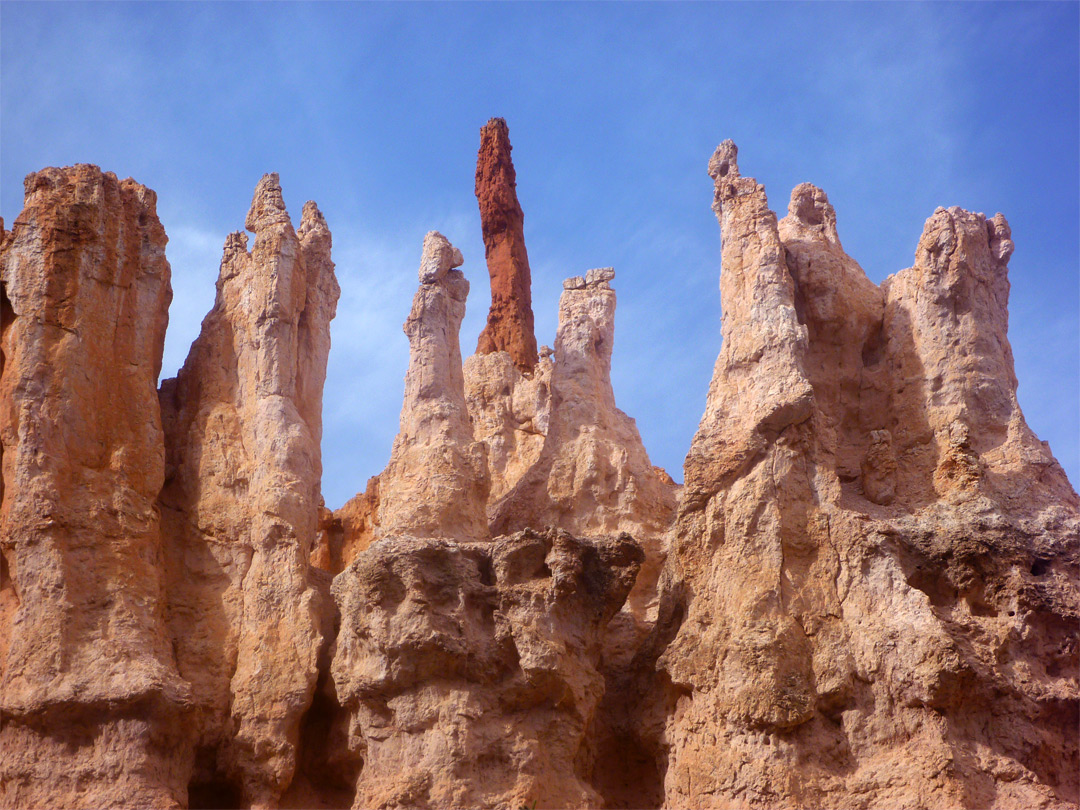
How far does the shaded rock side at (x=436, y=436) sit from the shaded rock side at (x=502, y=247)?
282 inches

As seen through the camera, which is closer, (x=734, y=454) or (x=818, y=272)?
(x=734, y=454)

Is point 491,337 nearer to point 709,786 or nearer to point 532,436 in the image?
point 532,436

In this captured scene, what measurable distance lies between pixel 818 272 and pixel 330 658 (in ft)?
27.4

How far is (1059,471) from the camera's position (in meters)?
17.4

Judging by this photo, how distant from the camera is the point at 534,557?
16.4 meters

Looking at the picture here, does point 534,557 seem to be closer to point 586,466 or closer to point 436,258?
point 586,466

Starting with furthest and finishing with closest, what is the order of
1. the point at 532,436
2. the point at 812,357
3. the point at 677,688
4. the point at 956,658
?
the point at 532,436, the point at 812,357, the point at 677,688, the point at 956,658

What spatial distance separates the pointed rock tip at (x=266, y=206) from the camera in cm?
2027

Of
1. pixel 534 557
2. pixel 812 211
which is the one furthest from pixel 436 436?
pixel 812 211

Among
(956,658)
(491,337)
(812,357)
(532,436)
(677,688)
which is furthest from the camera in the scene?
(491,337)

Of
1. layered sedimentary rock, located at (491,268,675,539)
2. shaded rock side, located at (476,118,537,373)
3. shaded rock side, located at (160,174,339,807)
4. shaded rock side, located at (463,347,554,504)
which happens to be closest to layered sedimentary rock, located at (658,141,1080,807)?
layered sedimentary rock, located at (491,268,675,539)

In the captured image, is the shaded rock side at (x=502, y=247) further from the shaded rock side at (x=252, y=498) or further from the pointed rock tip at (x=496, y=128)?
the shaded rock side at (x=252, y=498)

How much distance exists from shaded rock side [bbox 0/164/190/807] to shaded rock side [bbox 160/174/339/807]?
620mm

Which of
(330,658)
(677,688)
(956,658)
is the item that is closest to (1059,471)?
(956,658)
